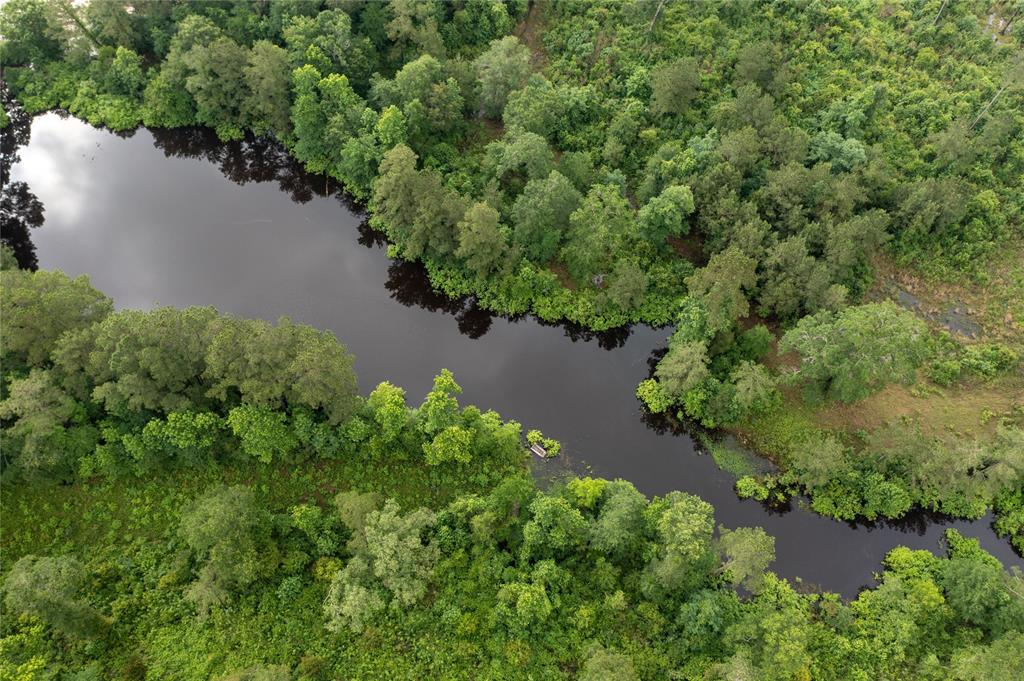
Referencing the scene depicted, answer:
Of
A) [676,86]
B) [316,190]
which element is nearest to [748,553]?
[676,86]

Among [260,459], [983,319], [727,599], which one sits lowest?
[727,599]

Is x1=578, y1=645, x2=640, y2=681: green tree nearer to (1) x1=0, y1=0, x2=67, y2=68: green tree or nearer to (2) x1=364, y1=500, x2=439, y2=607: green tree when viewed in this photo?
(2) x1=364, y1=500, x2=439, y2=607: green tree

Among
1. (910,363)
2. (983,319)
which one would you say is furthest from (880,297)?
(910,363)

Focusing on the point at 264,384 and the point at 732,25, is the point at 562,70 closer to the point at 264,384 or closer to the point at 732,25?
the point at 732,25

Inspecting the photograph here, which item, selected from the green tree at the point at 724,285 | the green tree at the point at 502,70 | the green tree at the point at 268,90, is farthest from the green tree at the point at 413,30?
the green tree at the point at 724,285

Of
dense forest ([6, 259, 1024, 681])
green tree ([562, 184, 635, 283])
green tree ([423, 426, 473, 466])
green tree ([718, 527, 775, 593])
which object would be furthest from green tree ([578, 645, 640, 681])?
green tree ([562, 184, 635, 283])

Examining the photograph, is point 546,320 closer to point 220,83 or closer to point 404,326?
point 404,326
